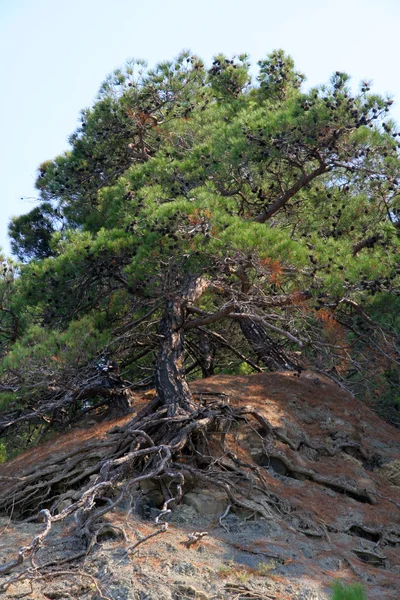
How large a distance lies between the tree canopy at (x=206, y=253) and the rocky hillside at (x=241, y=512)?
2.20 ft

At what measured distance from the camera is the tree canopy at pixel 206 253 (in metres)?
8.97

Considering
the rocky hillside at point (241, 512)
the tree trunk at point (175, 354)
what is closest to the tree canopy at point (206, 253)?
the tree trunk at point (175, 354)

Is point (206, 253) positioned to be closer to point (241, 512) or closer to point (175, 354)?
point (175, 354)

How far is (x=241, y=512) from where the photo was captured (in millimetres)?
8422

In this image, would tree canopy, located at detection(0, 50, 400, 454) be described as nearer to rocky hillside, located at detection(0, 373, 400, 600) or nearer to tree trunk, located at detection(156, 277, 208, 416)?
tree trunk, located at detection(156, 277, 208, 416)

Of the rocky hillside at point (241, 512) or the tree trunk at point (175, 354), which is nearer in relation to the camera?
the rocky hillside at point (241, 512)

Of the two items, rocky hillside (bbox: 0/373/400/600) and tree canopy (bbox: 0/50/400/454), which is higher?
tree canopy (bbox: 0/50/400/454)

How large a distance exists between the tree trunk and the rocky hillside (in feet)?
1.35

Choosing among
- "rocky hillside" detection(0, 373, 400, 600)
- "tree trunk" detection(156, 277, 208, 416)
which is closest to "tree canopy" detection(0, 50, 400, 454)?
"tree trunk" detection(156, 277, 208, 416)

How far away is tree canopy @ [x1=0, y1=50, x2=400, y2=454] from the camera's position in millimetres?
8969

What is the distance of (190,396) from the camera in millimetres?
9508

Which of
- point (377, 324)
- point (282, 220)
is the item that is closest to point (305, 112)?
point (282, 220)

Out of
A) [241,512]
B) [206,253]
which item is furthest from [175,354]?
[241,512]

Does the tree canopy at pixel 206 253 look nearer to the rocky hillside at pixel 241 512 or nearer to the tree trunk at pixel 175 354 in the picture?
the tree trunk at pixel 175 354
